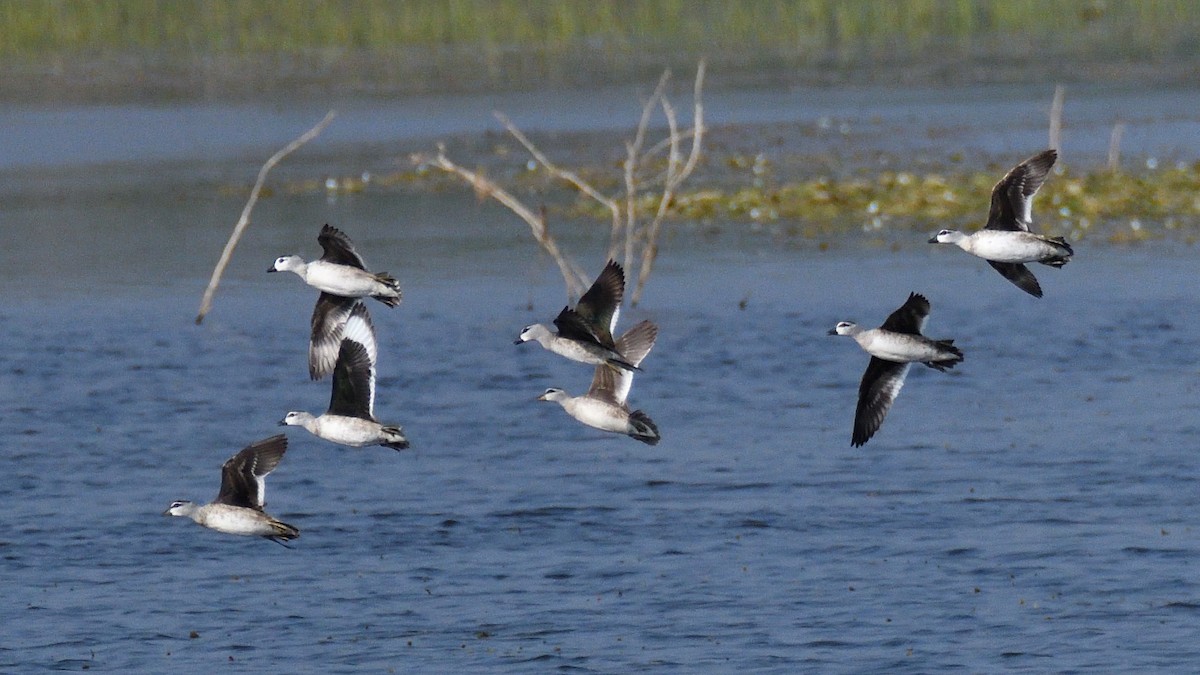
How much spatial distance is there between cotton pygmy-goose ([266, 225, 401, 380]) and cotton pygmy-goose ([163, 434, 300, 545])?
76cm

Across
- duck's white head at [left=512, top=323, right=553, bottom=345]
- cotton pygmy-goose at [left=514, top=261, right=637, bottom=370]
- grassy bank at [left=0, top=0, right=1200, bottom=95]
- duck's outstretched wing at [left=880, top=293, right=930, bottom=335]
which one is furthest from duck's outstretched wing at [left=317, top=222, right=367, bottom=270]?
grassy bank at [left=0, top=0, right=1200, bottom=95]

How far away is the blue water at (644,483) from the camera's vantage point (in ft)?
76.8

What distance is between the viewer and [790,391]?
35.7 m

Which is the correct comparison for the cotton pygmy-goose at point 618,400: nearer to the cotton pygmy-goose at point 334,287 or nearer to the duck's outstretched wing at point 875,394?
the duck's outstretched wing at point 875,394

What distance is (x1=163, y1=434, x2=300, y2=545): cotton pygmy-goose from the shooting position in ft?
53.7

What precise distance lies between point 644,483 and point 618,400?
13.5m

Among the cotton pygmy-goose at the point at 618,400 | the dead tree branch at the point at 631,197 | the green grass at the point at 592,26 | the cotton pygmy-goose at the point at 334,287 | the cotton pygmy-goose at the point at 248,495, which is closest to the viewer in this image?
the cotton pygmy-goose at the point at 334,287

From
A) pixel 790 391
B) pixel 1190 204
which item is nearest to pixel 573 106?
pixel 1190 204

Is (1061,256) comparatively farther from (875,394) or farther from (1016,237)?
(875,394)

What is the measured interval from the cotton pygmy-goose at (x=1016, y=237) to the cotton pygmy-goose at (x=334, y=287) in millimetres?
4038

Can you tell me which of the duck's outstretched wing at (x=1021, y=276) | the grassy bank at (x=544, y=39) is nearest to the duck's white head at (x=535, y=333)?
the duck's outstretched wing at (x=1021, y=276)

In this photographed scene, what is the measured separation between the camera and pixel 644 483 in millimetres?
30172

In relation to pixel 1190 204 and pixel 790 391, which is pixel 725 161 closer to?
pixel 1190 204

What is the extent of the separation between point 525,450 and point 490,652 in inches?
379
